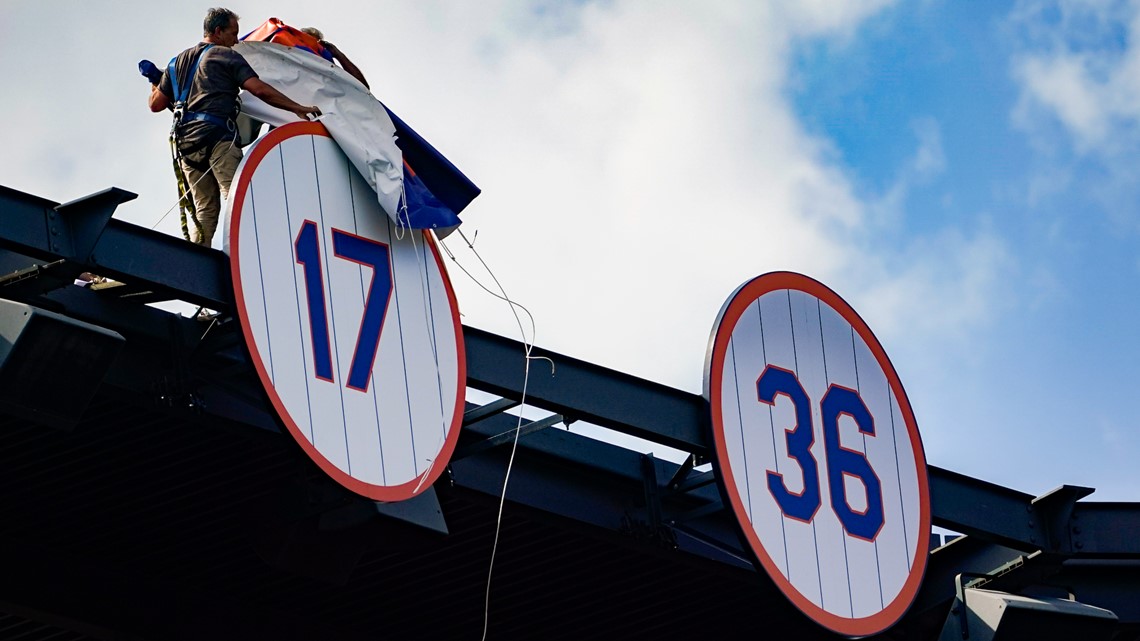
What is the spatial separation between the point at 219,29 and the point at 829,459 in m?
5.19

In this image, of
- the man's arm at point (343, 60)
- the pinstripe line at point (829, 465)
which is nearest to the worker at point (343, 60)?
the man's arm at point (343, 60)

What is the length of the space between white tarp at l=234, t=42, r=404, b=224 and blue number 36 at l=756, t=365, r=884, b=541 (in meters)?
3.14

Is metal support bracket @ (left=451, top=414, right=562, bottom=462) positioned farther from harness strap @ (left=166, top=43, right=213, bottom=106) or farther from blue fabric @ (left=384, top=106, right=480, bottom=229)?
harness strap @ (left=166, top=43, right=213, bottom=106)

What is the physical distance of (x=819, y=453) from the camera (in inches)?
537

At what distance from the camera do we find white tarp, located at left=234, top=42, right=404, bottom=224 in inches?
473

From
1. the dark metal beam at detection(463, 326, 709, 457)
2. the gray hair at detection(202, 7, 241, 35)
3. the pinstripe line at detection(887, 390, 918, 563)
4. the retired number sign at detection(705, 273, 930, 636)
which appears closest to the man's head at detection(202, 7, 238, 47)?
the gray hair at detection(202, 7, 241, 35)

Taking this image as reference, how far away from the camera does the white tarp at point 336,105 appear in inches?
473

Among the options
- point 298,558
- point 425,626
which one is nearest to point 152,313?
point 298,558

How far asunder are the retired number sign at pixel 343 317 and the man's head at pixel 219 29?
105 centimetres

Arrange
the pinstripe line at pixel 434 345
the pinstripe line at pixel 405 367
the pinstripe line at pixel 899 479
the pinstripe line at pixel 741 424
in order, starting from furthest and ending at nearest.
Answer: the pinstripe line at pixel 899 479, the pinstripe line at pixel 741 424, the pinstripe line at pixel 434 345, the pinstripe line at pixel 405 367

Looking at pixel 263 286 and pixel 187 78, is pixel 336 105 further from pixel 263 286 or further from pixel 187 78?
pixel 263 286

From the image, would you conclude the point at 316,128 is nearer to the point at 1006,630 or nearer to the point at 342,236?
the point at 342,236

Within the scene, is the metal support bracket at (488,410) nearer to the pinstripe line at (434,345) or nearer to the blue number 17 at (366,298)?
the pinstripe line at (434,345)

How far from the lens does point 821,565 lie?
13.3 meters
